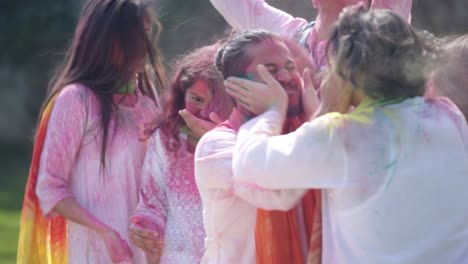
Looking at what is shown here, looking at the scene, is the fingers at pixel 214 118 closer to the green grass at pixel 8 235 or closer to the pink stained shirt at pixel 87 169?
the pink stained shirt at pixel 87 169

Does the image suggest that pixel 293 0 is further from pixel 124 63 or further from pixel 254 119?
pixel 254 119

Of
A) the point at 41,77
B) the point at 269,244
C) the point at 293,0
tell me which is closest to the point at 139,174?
the point at 269,244

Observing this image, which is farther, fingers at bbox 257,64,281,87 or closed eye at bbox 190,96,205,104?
closed eye at bbox 190,96,205,104

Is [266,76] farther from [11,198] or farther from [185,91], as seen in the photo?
[11,198]

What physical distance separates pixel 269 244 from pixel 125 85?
119 centimetres

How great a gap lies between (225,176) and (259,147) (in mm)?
222

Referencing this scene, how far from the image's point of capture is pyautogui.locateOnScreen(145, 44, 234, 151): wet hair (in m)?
3.77

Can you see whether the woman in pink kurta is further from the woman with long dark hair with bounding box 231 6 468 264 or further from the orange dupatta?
the woman with long dark hair with bounding box 231 6 468 264

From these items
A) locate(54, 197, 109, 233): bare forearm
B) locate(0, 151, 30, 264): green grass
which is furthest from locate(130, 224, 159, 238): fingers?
locate(0, 151, 30, 264): green grass

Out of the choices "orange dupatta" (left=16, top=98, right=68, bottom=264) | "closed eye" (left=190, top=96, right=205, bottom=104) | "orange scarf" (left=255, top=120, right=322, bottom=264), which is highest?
"closed eye" (left=190, top=96, right=205, bottom=104)

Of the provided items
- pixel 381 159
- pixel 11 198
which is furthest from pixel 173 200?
pixel 11 198

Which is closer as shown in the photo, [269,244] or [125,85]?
[269,244]

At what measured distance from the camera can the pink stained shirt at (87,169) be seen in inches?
152

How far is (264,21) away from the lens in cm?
418
